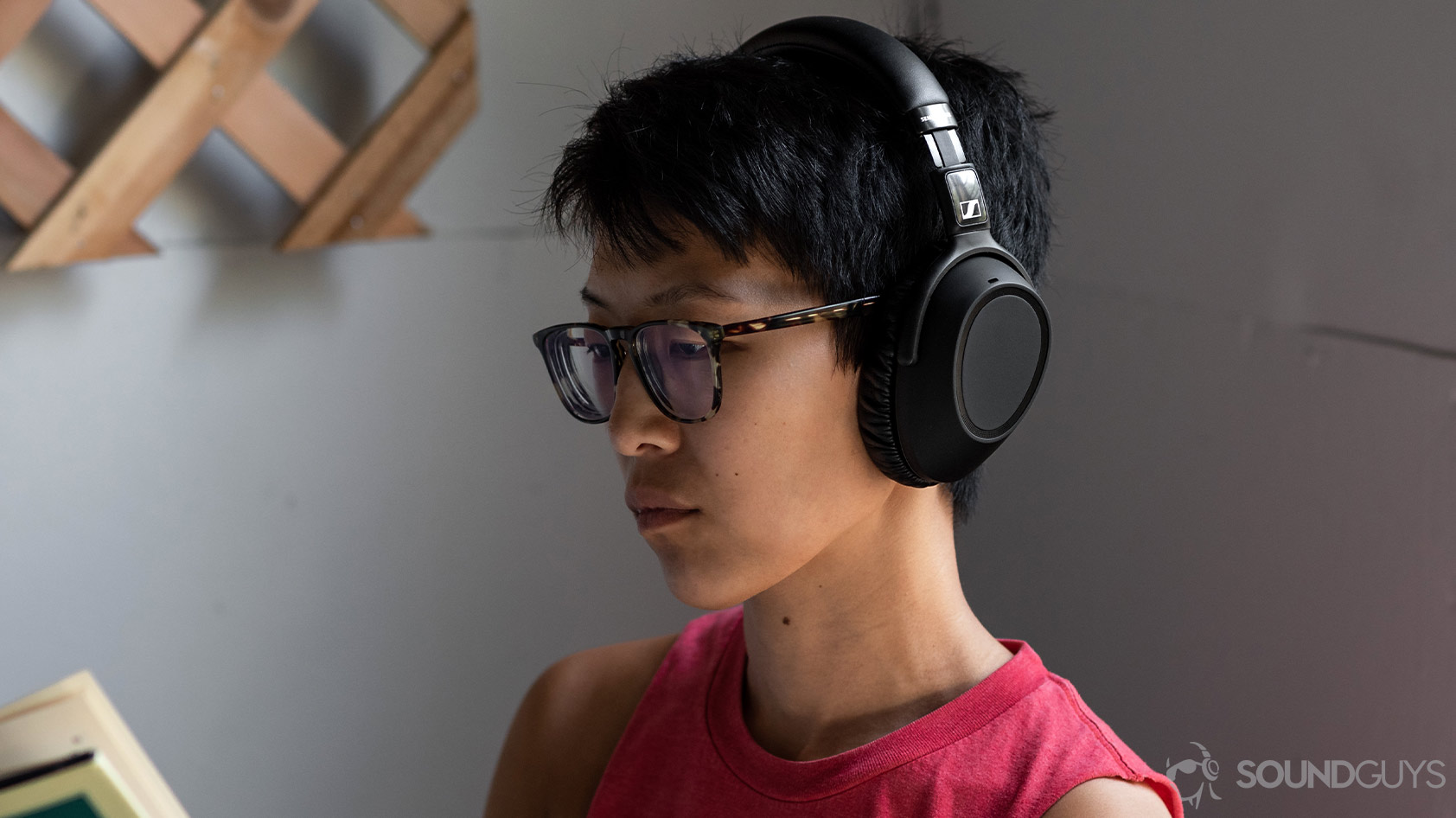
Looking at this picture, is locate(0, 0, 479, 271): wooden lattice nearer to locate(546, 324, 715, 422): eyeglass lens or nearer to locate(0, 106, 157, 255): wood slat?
locate(0, 106, 157, 255): wood slat

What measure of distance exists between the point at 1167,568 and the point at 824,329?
44cm

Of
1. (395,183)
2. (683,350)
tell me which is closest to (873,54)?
(683,350)

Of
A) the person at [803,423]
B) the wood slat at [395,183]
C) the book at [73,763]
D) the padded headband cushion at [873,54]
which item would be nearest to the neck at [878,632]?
the person at [803,423]

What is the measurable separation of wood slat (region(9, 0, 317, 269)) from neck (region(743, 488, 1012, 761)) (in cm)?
79

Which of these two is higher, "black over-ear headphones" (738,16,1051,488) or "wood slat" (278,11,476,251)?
"wood slat" (278,11,476,251)

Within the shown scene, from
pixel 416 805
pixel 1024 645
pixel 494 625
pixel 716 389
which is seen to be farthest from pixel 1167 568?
pixel 416 805

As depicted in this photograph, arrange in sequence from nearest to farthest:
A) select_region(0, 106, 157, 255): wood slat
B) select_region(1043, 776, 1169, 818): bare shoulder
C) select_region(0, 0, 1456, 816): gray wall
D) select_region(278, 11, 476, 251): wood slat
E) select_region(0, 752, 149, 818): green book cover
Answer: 1. select_region(0, 752, 149, 818): green book cover
2. select_region(1043, 776, 1169, 818): bare shoulder
3. select_region(0, 0, 1456, 816): gray wall
4. select_region(0, 106, 157, 255): wood slat
5. select_region(278, 11, 476, 251): wood slat

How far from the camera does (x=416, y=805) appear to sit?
1.38 meters

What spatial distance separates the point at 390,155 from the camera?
1.25m

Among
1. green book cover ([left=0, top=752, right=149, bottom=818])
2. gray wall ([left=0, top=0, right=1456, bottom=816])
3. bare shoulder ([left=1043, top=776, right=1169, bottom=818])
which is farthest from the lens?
gray wall ([left=0, top=0, right=1456, bottom=816])

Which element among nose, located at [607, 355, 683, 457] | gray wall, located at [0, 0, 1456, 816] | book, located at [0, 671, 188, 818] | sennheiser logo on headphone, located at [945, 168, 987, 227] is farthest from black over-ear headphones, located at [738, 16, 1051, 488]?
book, located at [0, 671, 188, 818]

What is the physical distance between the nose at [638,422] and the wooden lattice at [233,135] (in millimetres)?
713

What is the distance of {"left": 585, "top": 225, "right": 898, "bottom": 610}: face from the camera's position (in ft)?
2.02

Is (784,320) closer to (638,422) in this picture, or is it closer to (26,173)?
(638,422)
